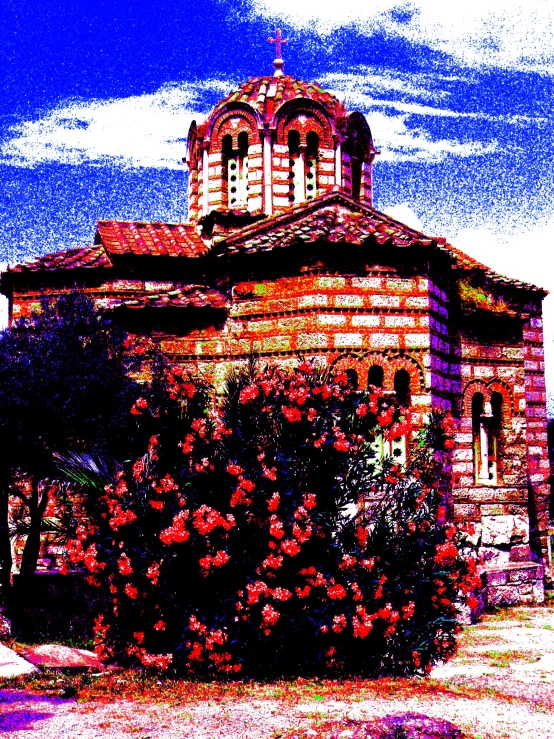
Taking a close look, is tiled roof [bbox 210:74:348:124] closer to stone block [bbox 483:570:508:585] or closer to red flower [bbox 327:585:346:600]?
stone block [bbox 483:570:508:585]

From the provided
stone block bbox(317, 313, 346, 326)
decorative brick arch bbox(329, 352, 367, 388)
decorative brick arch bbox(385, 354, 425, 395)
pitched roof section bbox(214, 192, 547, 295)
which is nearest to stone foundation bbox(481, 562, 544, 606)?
decorative brick arch bbox(385, 354, 425, 395)

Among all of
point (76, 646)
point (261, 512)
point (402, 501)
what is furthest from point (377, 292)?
point (76, 646)

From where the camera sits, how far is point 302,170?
16.8m

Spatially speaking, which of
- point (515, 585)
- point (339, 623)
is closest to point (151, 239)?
point (515, 585)

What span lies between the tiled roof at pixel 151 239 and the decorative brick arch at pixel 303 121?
2801 mm

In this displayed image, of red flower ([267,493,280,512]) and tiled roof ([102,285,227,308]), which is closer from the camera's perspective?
red flower ([267,493,280,512])

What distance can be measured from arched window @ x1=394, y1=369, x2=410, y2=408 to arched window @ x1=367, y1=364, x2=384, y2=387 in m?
0.24

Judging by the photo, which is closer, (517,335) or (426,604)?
(426,604)

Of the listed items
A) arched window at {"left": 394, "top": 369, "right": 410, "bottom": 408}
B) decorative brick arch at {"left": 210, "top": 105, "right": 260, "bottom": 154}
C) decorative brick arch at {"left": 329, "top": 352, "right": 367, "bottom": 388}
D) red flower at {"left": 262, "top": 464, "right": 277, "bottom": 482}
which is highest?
decorative brick arch at {"left": 210, "top": 105, "right": 260, "bottom": 154}

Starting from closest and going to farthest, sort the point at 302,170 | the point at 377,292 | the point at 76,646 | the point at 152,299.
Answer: the point at 76,646 < the point at 377,292 < the point at 152,299 < the point at 302,170

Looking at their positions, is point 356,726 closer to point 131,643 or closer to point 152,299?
point 131,643

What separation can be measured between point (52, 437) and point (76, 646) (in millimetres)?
2430

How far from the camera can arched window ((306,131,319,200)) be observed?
55.4ft

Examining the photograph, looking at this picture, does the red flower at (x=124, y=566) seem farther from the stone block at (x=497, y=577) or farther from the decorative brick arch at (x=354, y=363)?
the stone block at (x=497, y=577)
